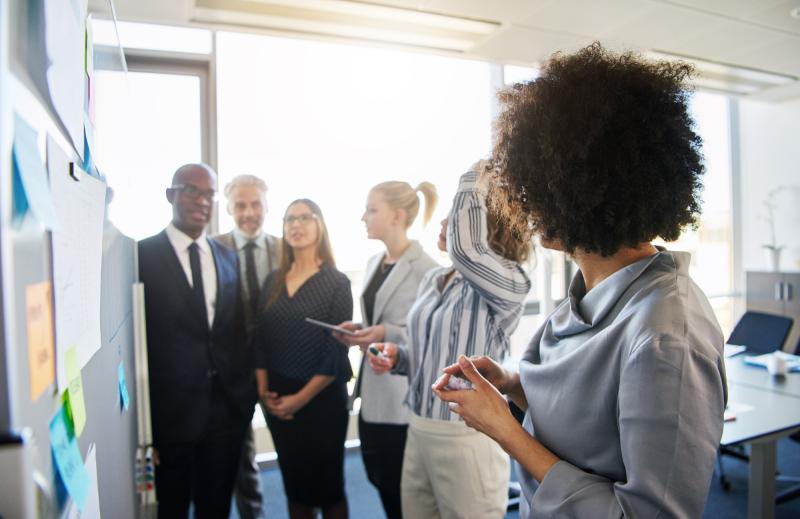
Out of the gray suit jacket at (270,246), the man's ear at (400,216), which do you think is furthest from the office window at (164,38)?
the man's ear at (400,216)

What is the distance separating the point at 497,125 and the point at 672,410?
62cm

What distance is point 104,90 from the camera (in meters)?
1.04

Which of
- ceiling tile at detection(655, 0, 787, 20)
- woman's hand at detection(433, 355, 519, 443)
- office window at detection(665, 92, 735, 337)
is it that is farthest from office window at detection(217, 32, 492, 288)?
office window at detection(665, 92, 735, 337)

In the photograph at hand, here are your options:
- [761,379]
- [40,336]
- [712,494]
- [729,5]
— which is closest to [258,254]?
[40,336]

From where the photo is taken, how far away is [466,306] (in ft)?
5.34

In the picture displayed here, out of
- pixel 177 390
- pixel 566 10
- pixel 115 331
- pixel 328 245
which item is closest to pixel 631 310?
pixel 115 331

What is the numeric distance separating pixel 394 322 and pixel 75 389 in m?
1.61

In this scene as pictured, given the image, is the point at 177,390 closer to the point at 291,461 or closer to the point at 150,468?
the point at 150,468

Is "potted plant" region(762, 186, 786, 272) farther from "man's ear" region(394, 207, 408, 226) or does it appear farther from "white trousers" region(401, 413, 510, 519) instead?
"white trousers" region(401, 413, 510, 519)

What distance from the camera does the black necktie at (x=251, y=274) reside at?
7.44ft

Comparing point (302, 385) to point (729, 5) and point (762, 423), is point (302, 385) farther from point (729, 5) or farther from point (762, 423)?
point (729, 5)

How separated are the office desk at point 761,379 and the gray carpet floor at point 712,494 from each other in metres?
0.72

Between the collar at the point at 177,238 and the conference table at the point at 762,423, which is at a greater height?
the collar at the point at 177,238

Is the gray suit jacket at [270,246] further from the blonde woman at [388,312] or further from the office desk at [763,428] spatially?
the office desk at [763,428]
